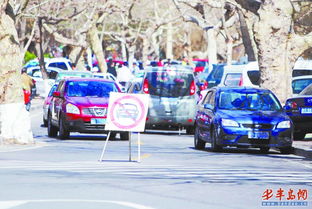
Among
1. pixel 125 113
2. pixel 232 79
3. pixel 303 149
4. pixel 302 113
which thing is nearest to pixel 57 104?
pixel 302 113

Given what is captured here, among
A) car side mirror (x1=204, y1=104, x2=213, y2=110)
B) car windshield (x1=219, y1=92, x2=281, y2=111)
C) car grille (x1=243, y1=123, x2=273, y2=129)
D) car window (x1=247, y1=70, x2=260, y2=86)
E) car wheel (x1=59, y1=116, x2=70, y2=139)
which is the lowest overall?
car wheel (x1=59, y1=116, x2=70, y2=139)

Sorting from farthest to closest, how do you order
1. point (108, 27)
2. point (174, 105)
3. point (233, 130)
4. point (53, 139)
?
point (108, 27)
point (174, 105)
point (53, 139)
point (233, 130)

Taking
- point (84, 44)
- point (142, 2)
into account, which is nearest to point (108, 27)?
point (142, 2)

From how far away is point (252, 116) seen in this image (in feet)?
72.9

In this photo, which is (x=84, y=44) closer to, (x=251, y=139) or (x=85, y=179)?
(x=251, y=139)

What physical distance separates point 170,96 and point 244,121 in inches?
314

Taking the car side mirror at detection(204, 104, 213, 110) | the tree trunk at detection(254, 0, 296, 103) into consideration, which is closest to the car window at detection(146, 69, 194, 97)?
the tree trunk at detection(254, 0, 296, 103)

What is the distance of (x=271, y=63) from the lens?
3022 centimetres

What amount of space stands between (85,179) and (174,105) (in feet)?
49.4

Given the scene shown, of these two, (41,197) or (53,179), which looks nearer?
(41,197)

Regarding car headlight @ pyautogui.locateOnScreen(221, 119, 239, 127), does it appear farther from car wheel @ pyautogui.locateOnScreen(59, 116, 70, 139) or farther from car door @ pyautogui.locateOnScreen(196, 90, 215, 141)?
car wheel @ pyautogui.locateOnScreen(59, 116, 70, 139)

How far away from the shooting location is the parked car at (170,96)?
97.1 feet

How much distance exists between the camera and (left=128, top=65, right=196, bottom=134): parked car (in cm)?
2961

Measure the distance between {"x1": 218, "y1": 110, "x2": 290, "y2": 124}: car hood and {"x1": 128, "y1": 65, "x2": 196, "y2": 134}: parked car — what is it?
7.06 meters
